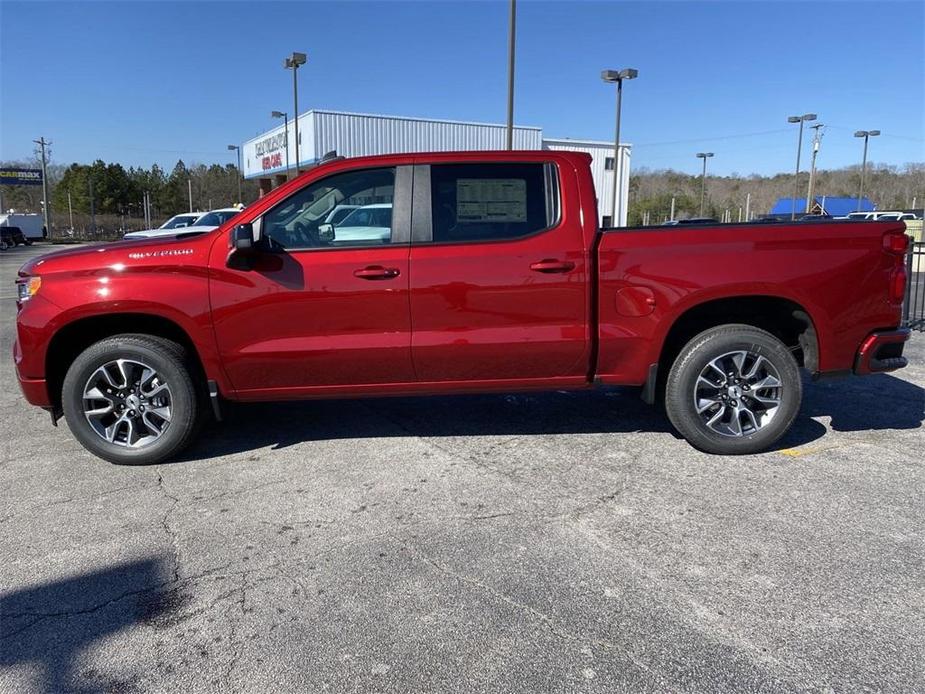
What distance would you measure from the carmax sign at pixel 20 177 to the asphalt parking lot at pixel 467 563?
82.1m

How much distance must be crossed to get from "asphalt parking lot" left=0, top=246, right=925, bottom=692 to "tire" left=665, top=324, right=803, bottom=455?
0.61 ft

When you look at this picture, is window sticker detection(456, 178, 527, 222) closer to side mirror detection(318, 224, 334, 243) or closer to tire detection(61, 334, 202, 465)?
side mirror detection(318, 224, 334, 243)

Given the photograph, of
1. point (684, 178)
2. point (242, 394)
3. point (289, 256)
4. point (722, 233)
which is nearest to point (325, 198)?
point (289, 256)

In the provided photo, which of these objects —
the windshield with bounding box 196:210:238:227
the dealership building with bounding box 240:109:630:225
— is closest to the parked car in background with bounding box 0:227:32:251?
the dealership building with bounding box 240:109:630:225

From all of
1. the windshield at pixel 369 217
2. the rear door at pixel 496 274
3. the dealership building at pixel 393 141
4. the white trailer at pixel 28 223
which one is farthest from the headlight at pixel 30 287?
the white trailer at pixel 28 223

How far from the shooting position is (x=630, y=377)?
4562mm

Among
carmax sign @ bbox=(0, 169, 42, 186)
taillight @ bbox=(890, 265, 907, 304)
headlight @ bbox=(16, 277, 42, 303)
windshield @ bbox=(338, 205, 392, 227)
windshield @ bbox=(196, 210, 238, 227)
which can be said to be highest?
carmax sign @ bbox=(0, 169, 42, 186)

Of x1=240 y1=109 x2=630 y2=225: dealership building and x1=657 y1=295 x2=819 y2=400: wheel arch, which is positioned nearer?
x1=657 y1=295 x2=819 y2=400: wheel arch

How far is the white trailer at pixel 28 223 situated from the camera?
176 ft

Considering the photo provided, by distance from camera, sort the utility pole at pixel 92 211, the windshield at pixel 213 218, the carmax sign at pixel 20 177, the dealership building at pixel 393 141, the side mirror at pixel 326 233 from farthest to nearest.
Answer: the carmax sign at pixel 20 177 → the utility pole at pixel 92 211 → the dealership building at pixel 393 141 → the windshield at pixel 213 218 → the side mirror at pixel 326 233

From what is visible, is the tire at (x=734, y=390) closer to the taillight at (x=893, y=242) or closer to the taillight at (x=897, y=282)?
the taillight at (x=897, y=282)

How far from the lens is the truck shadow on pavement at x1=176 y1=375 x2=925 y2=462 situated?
16.6ft

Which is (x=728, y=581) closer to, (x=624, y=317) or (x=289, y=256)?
(x=624, y=317)

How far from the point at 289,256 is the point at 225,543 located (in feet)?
5.80
